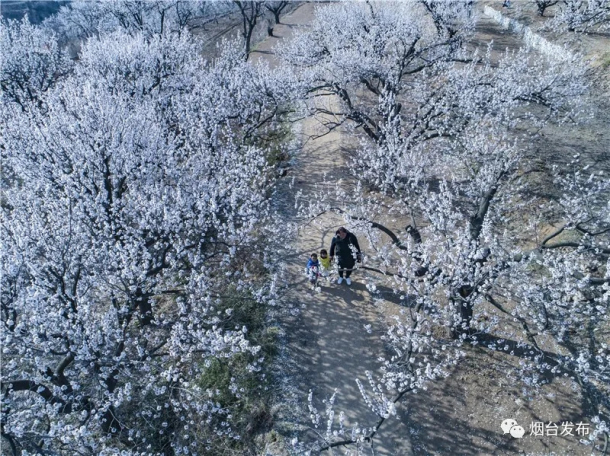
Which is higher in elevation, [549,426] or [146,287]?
[146,287]

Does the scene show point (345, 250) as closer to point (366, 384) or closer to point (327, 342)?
point (327, 342)

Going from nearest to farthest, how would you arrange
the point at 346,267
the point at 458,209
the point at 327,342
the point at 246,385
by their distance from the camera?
the point at 246,385, the point at 327,342, the point at 346,267, the point at 458,209

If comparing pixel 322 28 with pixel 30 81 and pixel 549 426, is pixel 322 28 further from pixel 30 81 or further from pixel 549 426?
pixel 549 426

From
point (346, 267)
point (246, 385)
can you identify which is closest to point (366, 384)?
point (246, 385)

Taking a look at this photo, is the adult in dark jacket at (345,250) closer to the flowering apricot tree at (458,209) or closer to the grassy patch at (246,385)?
the flowering apricot tree at (458,209)

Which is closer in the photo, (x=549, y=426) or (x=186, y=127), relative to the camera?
(x=549, y=426)

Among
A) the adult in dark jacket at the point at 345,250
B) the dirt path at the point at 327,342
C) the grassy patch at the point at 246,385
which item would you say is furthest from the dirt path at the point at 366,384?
the adult in dark jacket at the point at 345,250

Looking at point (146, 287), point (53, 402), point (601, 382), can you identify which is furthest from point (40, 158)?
point (601, 382)

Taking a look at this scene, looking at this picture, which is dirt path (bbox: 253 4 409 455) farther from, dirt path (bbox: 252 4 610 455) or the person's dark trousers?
the person's dark trousers

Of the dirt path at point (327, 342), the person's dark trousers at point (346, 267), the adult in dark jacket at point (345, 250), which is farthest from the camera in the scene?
the person's dark trousers at point (346, 267)
